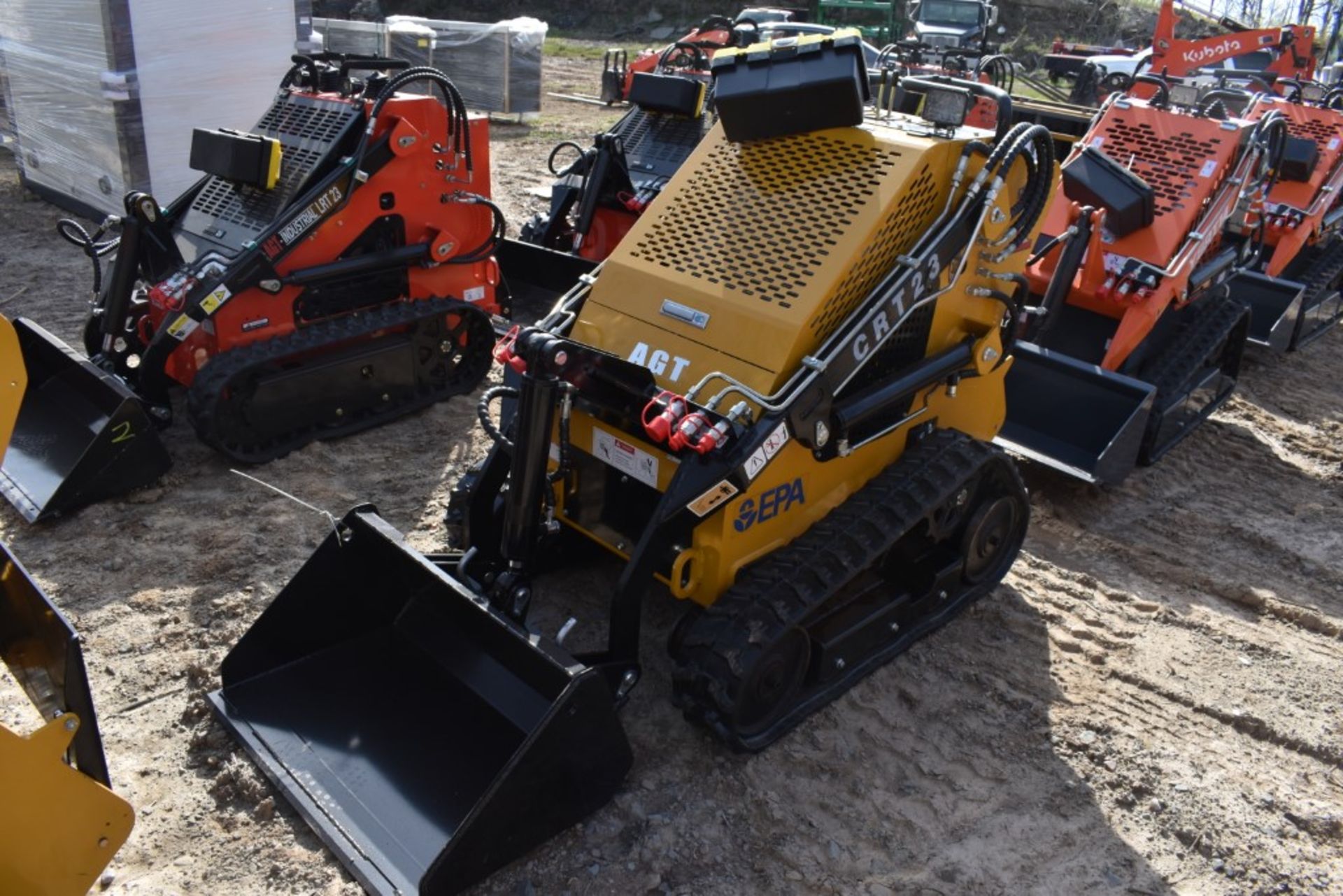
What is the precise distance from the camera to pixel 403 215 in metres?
5.79

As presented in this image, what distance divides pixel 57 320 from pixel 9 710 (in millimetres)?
4217

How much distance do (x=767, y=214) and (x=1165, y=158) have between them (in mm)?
3708

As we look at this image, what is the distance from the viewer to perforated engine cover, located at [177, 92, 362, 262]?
5473 mm

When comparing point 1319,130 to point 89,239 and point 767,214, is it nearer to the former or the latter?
point 767,214

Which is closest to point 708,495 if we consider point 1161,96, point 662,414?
point 662,414

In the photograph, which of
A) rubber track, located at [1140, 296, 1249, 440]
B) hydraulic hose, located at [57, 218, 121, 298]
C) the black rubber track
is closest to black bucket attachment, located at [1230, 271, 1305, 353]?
the black rubber track

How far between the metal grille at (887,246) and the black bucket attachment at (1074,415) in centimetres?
205

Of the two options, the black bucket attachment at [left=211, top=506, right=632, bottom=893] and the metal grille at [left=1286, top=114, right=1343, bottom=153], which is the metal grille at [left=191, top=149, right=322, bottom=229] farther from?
the metal grille at [left=1286, top=114, right=1343, bottom=153]

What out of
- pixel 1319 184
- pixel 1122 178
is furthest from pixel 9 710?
pixel 1319 184

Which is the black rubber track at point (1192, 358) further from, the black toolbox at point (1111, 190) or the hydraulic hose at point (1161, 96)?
the hydraulic hose at point (1161, 96)

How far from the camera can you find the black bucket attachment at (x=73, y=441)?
15.3 ft

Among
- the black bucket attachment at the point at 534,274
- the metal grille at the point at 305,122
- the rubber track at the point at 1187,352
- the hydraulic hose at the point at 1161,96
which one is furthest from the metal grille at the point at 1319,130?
the metal grille at the point at 305,122

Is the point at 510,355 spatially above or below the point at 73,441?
above

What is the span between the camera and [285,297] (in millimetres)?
5406
